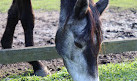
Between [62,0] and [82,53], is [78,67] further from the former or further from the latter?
[62,0]

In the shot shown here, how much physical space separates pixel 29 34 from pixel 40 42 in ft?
4.20

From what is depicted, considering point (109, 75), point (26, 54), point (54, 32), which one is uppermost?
point (26, 54)

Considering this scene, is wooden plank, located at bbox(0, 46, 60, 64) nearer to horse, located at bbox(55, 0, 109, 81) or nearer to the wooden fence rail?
the wooden fence rail

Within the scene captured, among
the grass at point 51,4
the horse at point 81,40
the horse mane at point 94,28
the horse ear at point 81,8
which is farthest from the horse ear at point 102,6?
the grass at point 51,4

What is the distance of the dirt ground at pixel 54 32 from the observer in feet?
15.2

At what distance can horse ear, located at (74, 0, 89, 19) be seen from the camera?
254cm

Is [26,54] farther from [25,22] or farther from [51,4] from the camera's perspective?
[51,4]

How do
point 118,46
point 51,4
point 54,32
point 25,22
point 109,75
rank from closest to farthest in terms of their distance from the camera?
point 109,75 < point 25,22 < point 118,46 < point 54,32 < point 51,4

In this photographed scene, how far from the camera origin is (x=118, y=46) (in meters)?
4.46

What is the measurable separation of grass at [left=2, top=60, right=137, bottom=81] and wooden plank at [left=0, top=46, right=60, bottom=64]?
31 cm

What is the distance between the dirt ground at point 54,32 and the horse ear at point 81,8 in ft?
6.73

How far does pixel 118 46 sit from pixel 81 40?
79.6 inches

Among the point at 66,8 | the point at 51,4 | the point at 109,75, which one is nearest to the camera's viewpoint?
the point at 66,8

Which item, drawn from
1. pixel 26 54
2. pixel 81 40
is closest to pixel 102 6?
pixel 81 40
